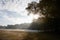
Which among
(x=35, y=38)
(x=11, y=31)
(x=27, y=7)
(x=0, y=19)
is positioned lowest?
(x=35, y=38)

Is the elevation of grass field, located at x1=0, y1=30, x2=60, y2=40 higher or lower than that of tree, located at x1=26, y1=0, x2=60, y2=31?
lower

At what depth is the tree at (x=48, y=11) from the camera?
234cm

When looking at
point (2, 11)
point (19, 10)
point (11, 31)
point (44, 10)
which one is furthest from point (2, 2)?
point (44, 10)

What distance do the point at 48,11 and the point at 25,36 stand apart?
0.59 m

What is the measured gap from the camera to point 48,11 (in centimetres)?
237

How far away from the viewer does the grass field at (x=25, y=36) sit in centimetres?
225

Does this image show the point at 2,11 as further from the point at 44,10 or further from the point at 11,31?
the point at 44,10

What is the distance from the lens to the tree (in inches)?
92.3

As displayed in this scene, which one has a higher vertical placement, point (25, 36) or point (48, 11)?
point (48, 11)

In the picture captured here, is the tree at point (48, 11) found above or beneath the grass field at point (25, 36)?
above

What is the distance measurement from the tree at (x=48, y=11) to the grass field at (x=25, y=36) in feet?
0.44

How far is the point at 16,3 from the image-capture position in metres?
2.36

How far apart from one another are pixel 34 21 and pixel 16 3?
0.44 metres

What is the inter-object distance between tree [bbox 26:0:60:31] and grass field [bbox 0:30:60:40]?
14 cm
